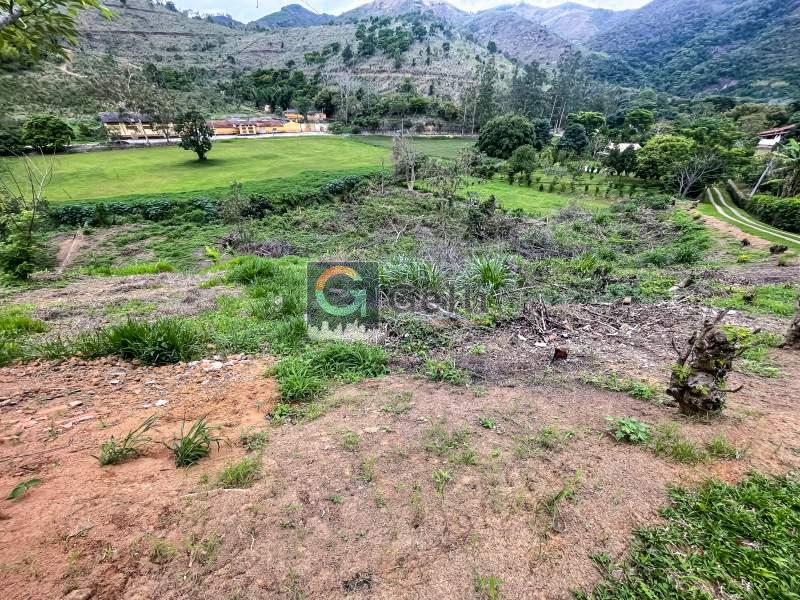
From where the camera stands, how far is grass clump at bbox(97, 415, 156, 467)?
2834 mm

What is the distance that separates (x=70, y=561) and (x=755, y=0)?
23636 cm

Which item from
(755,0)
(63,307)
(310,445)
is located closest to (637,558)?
(310,445)

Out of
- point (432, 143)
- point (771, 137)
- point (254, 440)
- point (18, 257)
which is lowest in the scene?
point (18, 257)

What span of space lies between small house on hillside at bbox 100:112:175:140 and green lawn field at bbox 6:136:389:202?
265 inches

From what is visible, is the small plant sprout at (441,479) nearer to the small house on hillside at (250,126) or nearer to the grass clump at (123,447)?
the grass clump at (123,447)

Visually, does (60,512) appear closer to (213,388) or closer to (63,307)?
(213,388)

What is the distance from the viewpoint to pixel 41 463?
2.77 m

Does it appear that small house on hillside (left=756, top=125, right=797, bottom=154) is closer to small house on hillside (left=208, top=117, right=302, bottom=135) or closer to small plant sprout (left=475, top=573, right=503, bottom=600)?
small plant sprout (left=475, top=573, right=503, bottom=600)

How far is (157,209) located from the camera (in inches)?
907

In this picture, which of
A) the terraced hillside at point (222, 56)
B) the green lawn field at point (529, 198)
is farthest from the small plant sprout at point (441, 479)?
the terraced hillside at point (222, 56)

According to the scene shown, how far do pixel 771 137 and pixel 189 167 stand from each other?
2564 inches

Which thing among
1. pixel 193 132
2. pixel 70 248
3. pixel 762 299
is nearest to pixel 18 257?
pixel 70 248

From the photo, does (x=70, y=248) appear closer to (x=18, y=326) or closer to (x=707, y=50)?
(x=18, y=326)

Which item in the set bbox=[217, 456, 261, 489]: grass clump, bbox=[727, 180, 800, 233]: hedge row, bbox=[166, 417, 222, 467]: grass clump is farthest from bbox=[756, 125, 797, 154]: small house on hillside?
bbox=[166, 417, 222, 467]: grass clump
